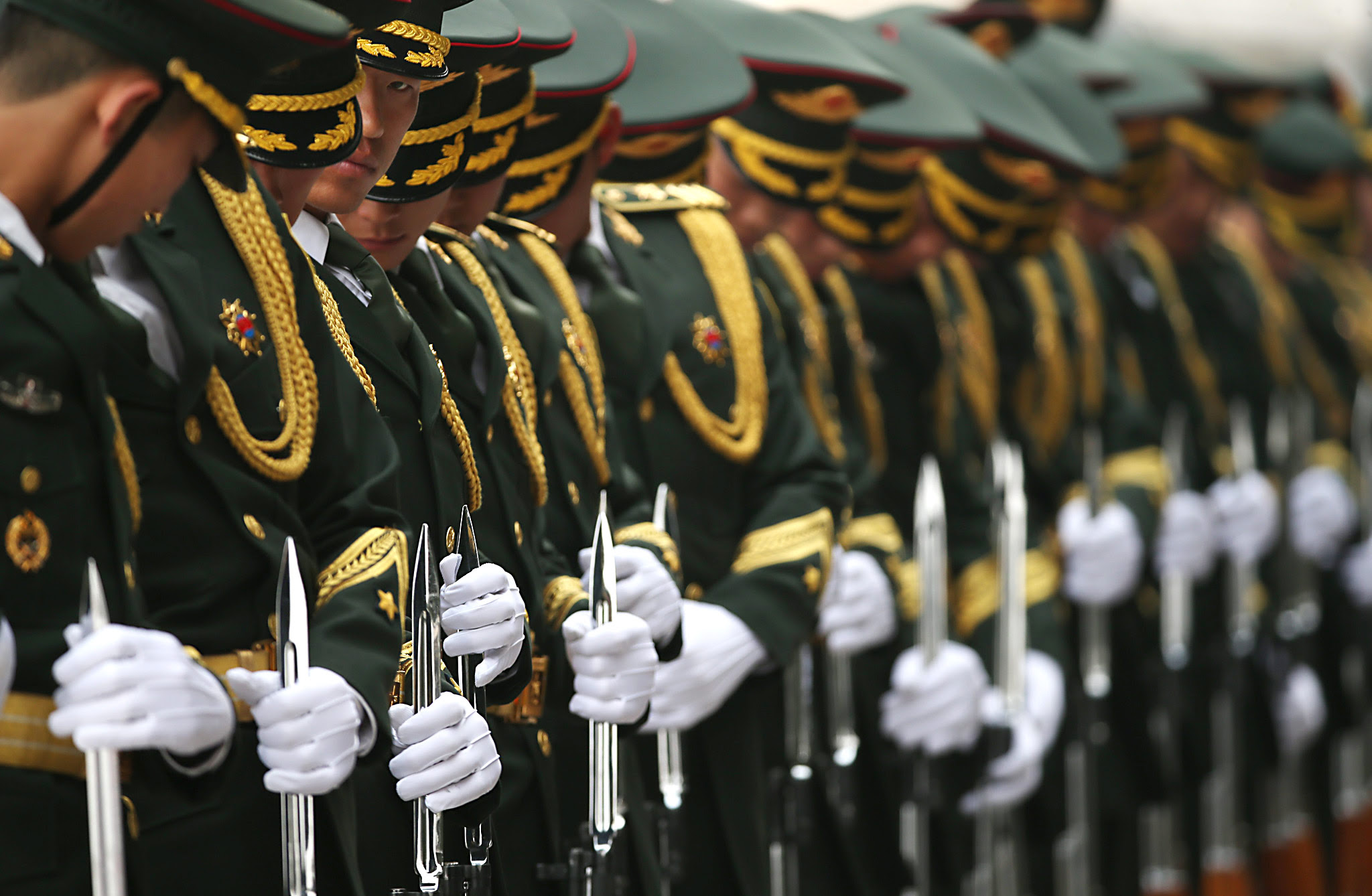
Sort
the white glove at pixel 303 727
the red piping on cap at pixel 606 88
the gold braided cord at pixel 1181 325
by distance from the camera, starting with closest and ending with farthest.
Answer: the white glove at pixel 303 727 < the red piping on cap at pixel 606 88 < the gold braided cord at pixel 1181 325

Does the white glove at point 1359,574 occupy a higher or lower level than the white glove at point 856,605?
lower

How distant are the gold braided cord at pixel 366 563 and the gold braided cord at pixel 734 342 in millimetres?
1429

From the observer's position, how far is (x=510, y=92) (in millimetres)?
3420

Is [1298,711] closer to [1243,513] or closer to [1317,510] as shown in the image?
[1317,510]

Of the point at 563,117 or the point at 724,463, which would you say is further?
the point at 724,463

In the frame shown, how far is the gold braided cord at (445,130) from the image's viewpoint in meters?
3.13

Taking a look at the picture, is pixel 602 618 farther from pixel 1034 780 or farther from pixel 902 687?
pixel 1034 780

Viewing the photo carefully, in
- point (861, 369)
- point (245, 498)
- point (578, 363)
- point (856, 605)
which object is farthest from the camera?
point (861, 369)

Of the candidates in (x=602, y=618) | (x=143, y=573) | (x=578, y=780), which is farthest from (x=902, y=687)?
(x=143, y=573)

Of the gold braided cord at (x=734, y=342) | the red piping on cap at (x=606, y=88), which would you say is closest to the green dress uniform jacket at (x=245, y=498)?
the red piping on cap at (x=606, y=88)

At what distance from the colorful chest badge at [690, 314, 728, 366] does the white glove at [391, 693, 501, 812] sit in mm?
1537

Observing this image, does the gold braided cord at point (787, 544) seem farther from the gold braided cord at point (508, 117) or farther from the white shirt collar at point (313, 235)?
the white shirt collar at point (313, 235)

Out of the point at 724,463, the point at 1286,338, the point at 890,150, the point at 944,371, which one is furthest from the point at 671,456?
the point at 1286,338

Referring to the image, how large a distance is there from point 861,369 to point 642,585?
198cm
